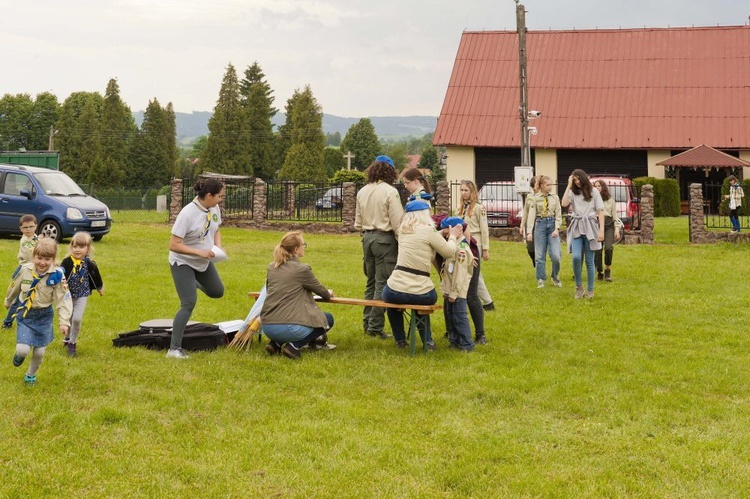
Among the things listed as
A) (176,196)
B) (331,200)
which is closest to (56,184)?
(176,196)

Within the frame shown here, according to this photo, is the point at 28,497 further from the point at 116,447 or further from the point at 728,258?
the point at 728,258

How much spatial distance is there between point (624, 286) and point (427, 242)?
22.2 ft

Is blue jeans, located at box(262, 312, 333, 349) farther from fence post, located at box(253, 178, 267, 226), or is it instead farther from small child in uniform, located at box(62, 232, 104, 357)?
fence post, located at box(253, 178, 267, 226)

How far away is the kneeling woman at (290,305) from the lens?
8.72 m

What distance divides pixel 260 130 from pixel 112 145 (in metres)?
12.0

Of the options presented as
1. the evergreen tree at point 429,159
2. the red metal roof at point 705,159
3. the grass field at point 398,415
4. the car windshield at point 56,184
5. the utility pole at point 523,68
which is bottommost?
the grass field at point 398,415

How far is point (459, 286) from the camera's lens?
9.14 meters

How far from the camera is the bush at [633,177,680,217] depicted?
33.6 m

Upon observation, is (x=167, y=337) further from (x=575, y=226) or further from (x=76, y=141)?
(x=76, y=141)

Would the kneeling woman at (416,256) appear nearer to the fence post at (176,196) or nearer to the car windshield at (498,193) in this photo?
the car windshield at (498,193)

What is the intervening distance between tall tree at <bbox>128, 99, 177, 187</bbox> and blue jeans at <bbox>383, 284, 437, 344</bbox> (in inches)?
2763

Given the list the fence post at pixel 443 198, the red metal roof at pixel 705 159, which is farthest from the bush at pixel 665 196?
the fence post at pixel 443 198

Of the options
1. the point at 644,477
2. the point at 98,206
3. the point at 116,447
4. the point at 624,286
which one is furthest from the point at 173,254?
the point at 98,206

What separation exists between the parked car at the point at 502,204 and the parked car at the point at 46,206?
1041 cm
